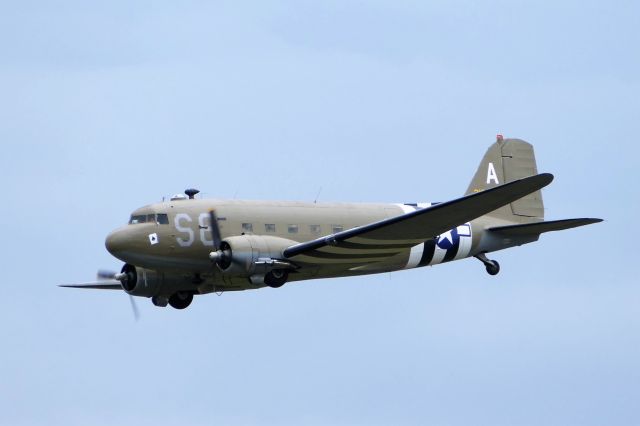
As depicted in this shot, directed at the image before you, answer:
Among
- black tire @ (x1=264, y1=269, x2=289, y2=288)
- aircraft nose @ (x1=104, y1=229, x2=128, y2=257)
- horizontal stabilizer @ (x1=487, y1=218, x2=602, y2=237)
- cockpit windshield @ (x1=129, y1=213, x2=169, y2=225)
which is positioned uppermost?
cockpit windshield @ (x1=129, y1=213, x2=169, y2=225)

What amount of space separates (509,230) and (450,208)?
18.0ft

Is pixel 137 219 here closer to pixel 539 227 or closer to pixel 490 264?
pixel 490 264

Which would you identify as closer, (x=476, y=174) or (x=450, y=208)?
(x=450, y=208)

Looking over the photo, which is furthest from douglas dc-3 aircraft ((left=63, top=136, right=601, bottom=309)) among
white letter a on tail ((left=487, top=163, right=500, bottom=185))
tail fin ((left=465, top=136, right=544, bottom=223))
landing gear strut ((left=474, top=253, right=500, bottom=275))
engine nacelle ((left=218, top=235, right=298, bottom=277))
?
white letter a on tail ((left=487, top=163, right=500, bottom=185))

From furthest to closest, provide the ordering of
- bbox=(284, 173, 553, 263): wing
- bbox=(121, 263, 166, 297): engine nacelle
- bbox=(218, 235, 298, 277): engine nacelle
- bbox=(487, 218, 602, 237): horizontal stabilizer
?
bbox=(121, 263, 166, 297): engine nacelle, bbox=(487, 218, 602, 237): horizontal stabilizer, bbox=(218, 235, 298, 277): engine nacelle, bbox=(284, 173, 553, 263): wing

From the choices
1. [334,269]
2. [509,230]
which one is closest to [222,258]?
[334,269]

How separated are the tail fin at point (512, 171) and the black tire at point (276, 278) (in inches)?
307

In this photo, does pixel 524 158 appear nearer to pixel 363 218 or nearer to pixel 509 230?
pixel 509 230

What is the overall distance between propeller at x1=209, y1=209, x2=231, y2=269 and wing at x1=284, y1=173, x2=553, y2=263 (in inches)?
56.6

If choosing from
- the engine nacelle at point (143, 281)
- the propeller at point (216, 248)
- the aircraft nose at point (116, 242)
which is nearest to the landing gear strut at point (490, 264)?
the propeller at point (216, 248)

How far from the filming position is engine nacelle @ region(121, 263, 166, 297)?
35.2 metres

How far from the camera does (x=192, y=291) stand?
35906mm

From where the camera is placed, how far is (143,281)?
3534 centimetres

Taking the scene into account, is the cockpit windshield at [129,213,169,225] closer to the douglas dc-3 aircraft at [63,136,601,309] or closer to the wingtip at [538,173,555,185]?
the douglas dc-3 aircraft at [63,136,601,309]
